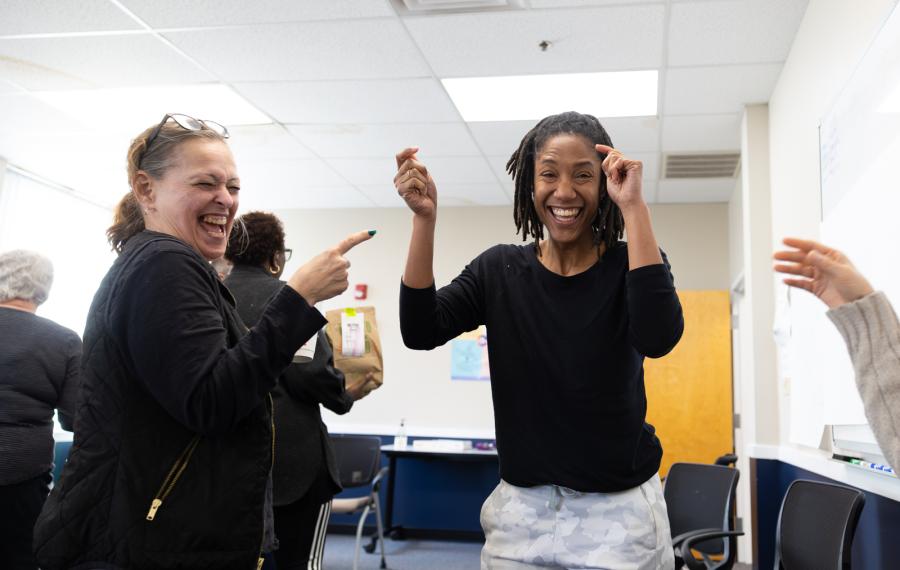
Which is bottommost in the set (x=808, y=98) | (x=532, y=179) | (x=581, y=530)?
(x=581, y=530)

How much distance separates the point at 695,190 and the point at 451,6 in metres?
3.50

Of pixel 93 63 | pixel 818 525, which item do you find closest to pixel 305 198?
pixel 93 63

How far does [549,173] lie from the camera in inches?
50.0

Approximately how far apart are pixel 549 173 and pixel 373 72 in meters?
3.13

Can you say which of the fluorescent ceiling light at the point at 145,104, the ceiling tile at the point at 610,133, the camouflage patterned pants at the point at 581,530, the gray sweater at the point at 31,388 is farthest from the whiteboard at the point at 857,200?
the fluorescent ceiling light at the point at 145,104

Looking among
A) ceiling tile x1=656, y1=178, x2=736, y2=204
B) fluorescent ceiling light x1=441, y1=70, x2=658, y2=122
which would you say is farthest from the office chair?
ceiling tile x1=656, y1=178, x2=736, y2=204

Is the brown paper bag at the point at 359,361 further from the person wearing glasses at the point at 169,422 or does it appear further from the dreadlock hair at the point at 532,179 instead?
the person wearing glasses at the point at 169,422

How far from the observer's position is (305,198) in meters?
7.01

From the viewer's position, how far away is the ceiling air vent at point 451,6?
11.1ft

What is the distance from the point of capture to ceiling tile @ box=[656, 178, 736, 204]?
5961mm

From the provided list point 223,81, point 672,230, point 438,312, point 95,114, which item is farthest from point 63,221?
point 438,312

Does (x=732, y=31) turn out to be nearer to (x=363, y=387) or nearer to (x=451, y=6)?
(x=451, y=6)

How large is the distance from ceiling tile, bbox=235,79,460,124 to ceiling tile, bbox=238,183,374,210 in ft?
5.55

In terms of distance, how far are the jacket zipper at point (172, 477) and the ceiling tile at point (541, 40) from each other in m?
2.90
